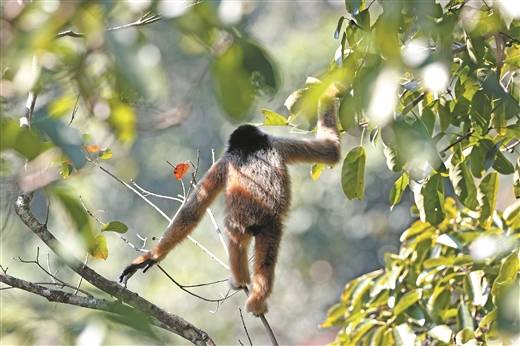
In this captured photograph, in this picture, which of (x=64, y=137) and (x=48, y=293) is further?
(x=48, y=293)

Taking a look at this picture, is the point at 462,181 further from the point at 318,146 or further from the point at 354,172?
A: the point at 318,146

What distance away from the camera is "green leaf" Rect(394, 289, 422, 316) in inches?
137

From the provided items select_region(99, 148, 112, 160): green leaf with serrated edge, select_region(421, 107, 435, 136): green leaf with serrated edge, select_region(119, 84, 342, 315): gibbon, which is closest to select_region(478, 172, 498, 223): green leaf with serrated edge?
select_region(421, 107, 435, 136): green leaf with serrated edge

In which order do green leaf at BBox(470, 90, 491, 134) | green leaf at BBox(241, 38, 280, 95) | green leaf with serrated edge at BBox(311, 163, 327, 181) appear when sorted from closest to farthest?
green leaf at BBox(241, 38, 280, 95), green leaf at BBox(470, 90, 491, 134), green leaf with serrated edge at BBox(311, 163, 327, 181)

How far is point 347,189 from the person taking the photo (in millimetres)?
2906

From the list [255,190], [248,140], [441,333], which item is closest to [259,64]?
[441,333]

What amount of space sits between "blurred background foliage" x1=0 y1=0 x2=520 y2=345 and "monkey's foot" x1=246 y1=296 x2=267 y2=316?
381 millimetres

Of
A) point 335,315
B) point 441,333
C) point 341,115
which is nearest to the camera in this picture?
point 341,115

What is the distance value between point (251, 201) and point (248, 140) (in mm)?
416

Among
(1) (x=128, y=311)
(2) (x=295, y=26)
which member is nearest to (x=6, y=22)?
(1) (x=128, y=311)

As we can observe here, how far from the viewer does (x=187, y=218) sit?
435cm

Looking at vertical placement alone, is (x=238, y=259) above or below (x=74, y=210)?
above

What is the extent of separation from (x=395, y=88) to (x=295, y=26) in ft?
70.5

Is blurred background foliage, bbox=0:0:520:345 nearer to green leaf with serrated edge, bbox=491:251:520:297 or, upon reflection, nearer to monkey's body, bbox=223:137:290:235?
green leaf with serrated edge, bbox=491:251:520:297
